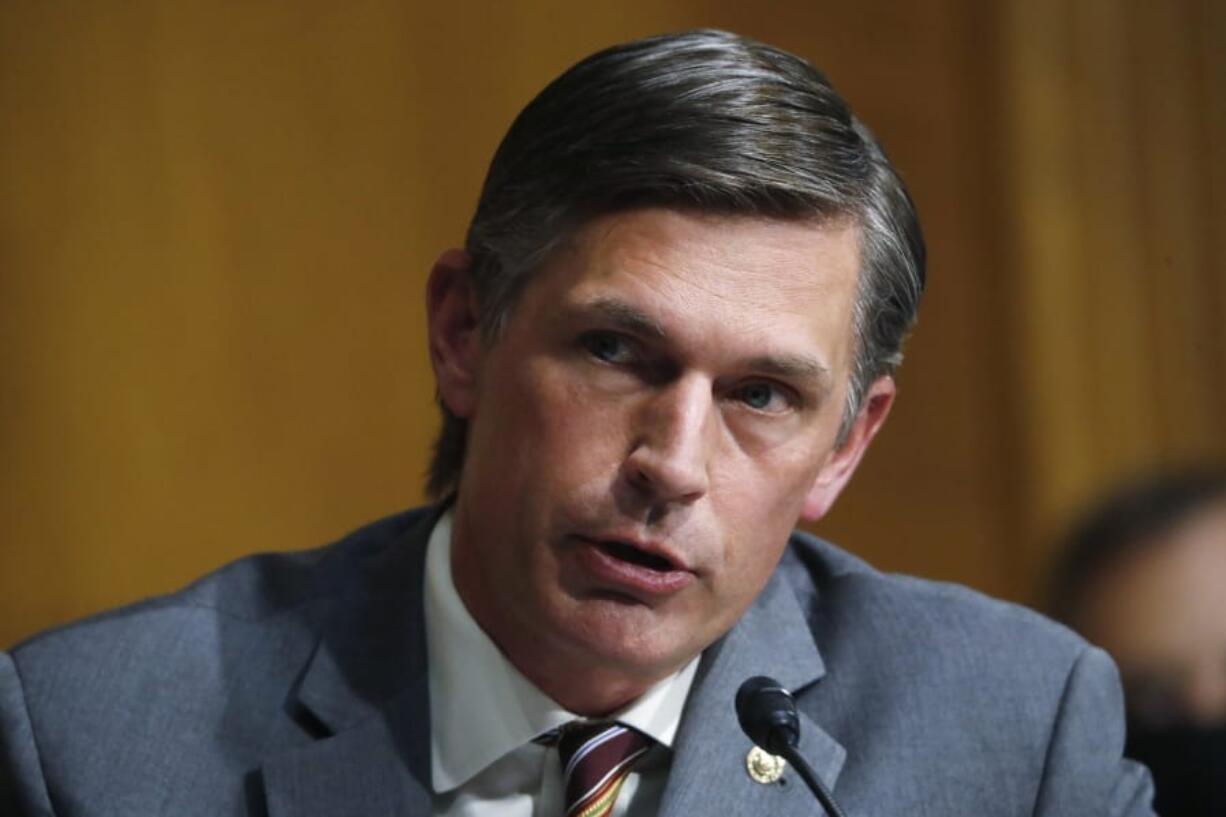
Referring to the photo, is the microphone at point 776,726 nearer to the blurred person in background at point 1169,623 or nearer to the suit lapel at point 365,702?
the suit lapel at point 365,702

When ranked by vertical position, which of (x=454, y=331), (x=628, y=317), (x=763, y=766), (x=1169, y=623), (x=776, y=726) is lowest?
(x=1169, y=623)

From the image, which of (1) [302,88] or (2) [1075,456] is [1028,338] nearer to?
(2) [1075,456]

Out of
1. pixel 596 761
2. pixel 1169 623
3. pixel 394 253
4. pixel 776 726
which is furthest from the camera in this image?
pixel 394 253

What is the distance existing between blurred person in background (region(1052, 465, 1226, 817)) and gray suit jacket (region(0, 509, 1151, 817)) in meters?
0.45

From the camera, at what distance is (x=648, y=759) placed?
1.91 metres

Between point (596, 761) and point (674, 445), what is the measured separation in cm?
39

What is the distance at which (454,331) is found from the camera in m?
1.97

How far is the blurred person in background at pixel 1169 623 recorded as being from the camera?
244 centimetres

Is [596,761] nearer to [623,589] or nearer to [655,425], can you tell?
[623,589]

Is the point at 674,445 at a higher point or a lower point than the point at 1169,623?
higher

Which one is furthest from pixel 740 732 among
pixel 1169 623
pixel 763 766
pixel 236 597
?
pixel 1169 623

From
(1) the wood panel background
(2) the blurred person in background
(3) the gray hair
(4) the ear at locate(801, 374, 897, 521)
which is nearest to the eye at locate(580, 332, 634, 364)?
(3) the gray hair

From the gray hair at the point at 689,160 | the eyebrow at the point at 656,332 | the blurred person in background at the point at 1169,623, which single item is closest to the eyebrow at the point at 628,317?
the eyebrow at the point at 656,332

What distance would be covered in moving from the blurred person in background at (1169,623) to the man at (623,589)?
48cm
